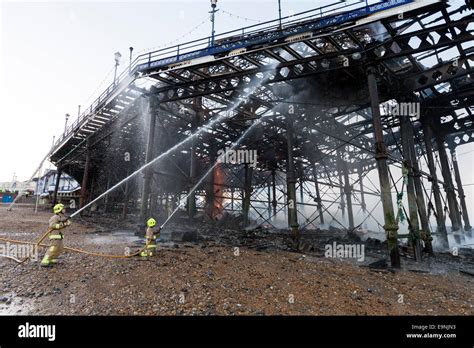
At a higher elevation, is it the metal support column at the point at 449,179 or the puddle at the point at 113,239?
the metal support column at the point at 449,179

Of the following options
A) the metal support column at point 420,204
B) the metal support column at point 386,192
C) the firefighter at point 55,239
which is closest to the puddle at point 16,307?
the firefighter at point 55,239

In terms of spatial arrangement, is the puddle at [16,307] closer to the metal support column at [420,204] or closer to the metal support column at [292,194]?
the metal support column at [292,194]

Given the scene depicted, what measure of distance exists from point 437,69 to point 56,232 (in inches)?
499

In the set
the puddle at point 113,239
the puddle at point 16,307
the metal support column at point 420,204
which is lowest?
the puddle at point 16,307

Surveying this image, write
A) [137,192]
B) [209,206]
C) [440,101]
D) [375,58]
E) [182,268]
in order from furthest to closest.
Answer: [137,192], [209,206], [440,101], [375,58], [182,268]

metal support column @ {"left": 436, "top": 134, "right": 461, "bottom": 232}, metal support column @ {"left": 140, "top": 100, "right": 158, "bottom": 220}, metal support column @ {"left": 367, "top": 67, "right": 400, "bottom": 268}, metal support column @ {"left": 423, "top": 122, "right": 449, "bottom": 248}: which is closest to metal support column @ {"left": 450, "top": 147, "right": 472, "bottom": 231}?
metal support column @ {"left": 436, "top": 134, "right": 461, "bottom": 232}

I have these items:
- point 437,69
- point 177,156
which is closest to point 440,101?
point 437,69

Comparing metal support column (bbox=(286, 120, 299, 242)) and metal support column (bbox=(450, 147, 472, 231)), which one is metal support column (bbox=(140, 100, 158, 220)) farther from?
metal support column (bbox=(450, 147, 472, 231))

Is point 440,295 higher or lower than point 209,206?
lower

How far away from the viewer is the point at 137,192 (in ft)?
84.9

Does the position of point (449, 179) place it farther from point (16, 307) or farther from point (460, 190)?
point (16, 307)

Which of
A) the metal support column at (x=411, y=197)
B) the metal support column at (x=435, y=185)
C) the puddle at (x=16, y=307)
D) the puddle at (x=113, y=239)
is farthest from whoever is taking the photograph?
the metal support column at (x=435, y=185)

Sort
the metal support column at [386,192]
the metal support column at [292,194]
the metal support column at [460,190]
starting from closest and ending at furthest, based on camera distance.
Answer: the metal support column at [386,192] < the metal support column at [292,194] < the metal support column at [460,190]
